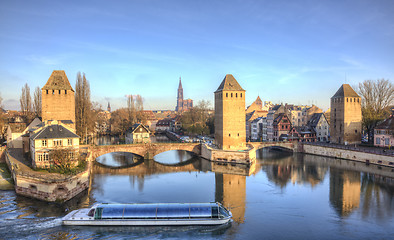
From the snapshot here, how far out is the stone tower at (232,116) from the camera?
4388 cm

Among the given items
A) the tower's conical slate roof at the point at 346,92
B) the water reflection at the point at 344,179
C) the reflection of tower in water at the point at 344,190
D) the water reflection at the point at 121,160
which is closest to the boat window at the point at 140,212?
the water reflection at the point at 344,179

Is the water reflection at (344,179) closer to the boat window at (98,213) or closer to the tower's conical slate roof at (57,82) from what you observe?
the boat window at (98,213)

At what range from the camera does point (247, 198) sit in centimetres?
2530

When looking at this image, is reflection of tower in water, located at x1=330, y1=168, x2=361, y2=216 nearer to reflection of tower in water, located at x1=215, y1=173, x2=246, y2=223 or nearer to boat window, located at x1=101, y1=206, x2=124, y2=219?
reflection of tower in water, located at x1=215, y1=173, x2=246, y2=223

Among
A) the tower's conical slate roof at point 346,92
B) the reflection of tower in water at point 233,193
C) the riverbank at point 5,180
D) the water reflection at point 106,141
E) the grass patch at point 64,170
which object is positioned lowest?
the reflection of tower in water at point 233,193

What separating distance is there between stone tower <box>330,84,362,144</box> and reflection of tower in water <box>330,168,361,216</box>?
15.2 m

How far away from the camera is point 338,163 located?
40.9 metres

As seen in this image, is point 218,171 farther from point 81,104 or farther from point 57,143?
point 81,104

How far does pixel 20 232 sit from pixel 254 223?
14763 mm

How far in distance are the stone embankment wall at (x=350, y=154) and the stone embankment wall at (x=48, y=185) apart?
36.8 m

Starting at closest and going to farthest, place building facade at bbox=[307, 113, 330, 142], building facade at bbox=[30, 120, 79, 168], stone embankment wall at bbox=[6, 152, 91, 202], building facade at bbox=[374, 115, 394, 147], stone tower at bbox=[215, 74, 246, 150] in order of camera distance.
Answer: stone embankment wall at bbox=[6, 152, 91, 202] → building facade at bbox=[30, 120, 79, 168] → building facade at bbox=[374, 115, 394, 147] → stone tower at bbox=[215, 74, 246, 150] → building facade at bbox=[307, 113, 330, 142]

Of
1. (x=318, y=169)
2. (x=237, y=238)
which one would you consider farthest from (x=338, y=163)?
(x=237, y=238)

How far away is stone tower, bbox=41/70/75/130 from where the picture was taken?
1561 inches

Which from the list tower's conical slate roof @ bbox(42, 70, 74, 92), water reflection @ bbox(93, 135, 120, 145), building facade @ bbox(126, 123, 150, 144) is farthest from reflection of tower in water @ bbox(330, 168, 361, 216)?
water reflection @ bbox(93, 135, 120, 145)
